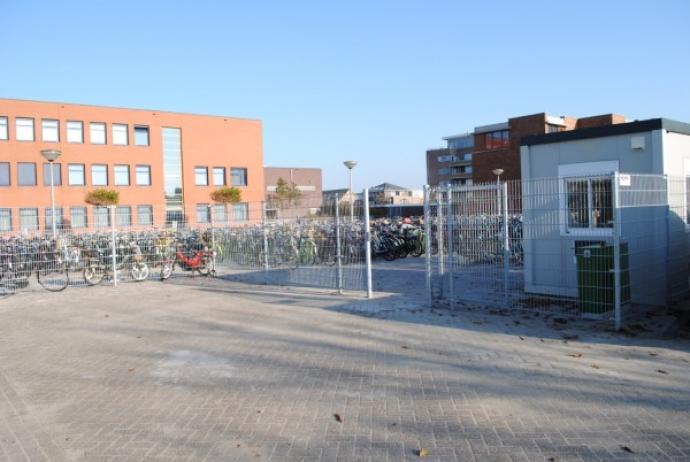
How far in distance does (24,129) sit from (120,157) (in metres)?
6.04

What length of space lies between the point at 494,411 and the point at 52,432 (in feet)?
10.8

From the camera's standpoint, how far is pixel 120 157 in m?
40.0

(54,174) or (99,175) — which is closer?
(54,174)

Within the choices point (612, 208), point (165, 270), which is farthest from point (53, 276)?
point (612, 208)

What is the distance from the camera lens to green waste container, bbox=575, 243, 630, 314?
7559mm

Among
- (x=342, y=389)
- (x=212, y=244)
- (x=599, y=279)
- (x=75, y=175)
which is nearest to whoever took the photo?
(x=342, y=389)

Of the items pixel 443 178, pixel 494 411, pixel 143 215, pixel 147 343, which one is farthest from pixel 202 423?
pixel 443 178

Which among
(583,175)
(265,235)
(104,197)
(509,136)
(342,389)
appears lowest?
(342,389)

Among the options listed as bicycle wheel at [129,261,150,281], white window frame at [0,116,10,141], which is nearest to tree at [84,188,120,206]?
white window frame at [0,116,10,141]

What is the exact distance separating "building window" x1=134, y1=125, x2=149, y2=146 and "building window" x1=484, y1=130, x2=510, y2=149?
2561 cm

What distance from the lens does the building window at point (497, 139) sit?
44.2m

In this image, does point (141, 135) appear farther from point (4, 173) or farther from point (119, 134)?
point (4, 173)

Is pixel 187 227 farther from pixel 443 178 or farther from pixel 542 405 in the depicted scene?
pixel 443 178

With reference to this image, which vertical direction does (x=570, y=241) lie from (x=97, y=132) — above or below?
below
